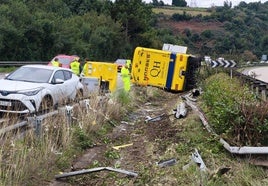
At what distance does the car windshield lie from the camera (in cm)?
1358

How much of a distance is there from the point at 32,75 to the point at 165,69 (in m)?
10.7

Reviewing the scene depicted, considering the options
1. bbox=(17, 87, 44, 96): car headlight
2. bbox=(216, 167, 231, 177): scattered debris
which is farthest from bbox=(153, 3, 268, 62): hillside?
bbox=(216, 167, 231, 177): scattered debris

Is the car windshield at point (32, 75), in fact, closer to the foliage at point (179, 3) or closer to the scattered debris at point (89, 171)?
the scattered debris at point (89, 171)

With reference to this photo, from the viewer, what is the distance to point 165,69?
23.5 metres

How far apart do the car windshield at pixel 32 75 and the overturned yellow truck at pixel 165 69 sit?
9858 mm

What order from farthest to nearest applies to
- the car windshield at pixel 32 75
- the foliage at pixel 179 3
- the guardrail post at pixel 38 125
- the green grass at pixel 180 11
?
the foliage at pixel 179 3, the green grass at pixel 180 11, the car windshield at pixel 32 75, the guardrail post at pixel 38 125

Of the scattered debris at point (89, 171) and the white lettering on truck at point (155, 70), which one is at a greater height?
the scattered debris at point (89, 171)

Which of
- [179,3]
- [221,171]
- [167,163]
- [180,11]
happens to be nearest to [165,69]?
[167,163]

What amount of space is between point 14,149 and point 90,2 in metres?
64.5

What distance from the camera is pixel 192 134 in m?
10.1

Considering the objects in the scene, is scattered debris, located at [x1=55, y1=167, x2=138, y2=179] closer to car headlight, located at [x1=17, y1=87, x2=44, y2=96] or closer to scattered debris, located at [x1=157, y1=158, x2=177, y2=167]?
scattered debris, located at [x1=157, y1=158, x2=177, y2=167]

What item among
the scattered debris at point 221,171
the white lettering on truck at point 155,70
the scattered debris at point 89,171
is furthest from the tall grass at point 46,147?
the white lettering on truck at point 155,70

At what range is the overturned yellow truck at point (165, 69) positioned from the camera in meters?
23.4

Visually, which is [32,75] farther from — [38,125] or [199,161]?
[199,161]
